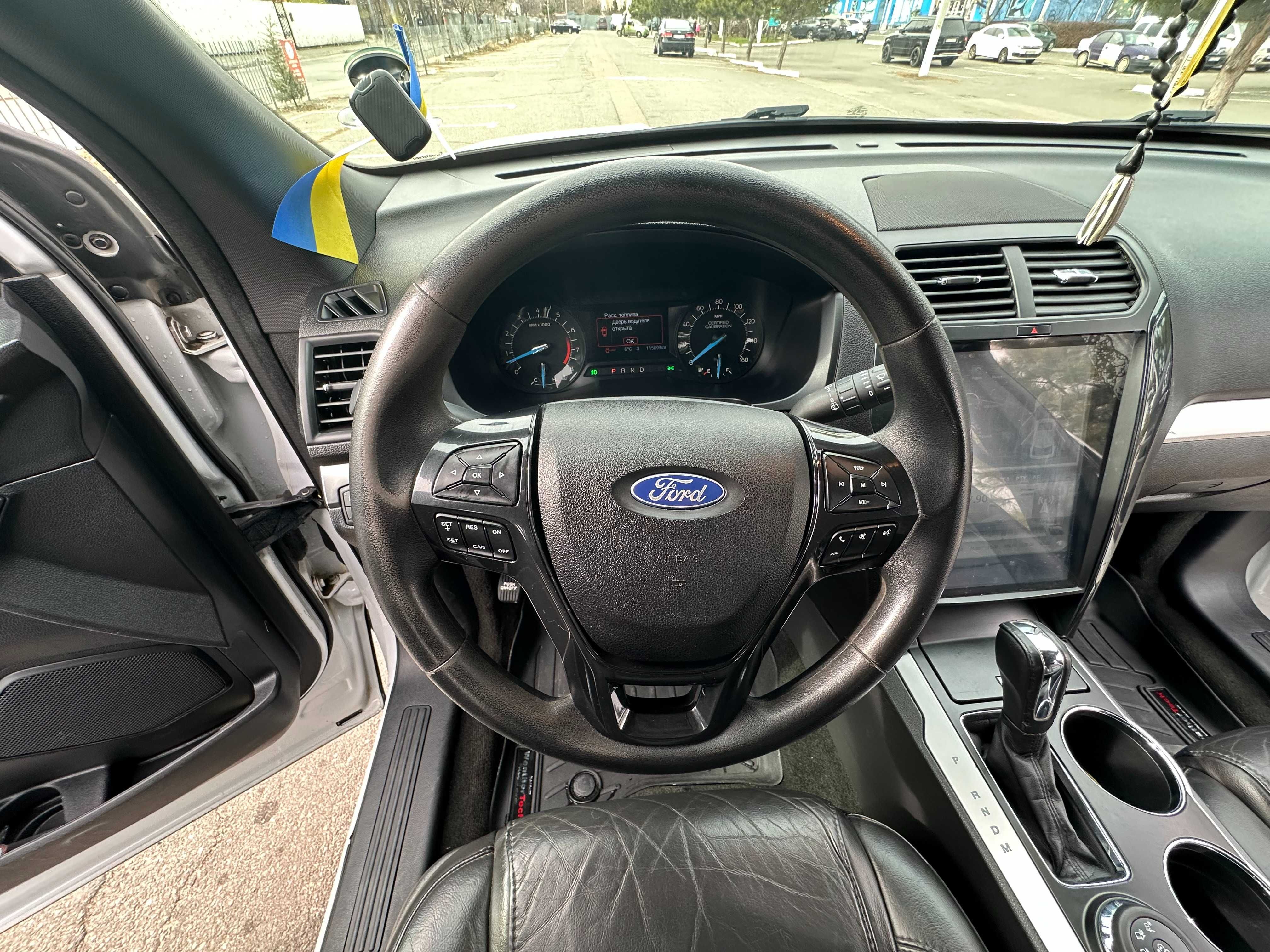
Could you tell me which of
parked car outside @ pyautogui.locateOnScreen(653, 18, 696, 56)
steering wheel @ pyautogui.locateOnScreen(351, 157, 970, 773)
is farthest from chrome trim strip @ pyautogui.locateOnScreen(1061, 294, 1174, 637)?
parked car outside @ pyautogui.locateOnScreen(653, 18, 696, 56)

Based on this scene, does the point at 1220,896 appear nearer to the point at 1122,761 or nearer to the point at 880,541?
the point at 1122,761

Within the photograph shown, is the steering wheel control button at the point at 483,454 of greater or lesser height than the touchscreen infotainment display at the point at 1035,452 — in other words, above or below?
above

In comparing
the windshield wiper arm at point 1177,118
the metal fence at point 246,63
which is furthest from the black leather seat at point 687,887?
the windshield wiper arm at point 1177,118

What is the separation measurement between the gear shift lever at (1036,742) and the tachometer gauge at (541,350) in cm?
93

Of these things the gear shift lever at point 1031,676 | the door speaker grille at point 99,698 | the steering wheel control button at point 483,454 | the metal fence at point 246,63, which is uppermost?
the metal fence at point 246,63

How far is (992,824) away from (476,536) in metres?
0.88

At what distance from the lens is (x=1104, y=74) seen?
1.45 meters

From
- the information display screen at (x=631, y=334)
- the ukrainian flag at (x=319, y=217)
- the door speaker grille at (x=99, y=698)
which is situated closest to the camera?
the ukrainian flag at (x=319, y=217)

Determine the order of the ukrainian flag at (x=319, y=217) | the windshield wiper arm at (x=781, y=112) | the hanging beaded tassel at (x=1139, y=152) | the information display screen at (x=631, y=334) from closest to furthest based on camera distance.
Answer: the hanging beaded tassel at (x=1139, y=152) < the ukrainian flag at (x=319, y=217) < the information display screen at (x=631, y=334) < the windshield wiper arm at (x=781, y=112)

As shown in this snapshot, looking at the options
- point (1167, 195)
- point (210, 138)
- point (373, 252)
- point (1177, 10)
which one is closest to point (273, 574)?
point (373, 252)

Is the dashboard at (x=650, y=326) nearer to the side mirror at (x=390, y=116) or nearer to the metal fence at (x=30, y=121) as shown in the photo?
the side mirror at (x=390, y=116)

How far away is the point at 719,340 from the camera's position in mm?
1354

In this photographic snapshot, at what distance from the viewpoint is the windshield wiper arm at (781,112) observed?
154 centimetres

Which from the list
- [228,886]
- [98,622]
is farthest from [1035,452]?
[228,886]
